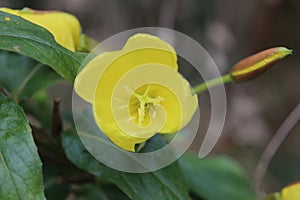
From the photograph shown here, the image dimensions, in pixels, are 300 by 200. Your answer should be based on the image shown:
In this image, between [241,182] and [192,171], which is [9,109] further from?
[241,182]

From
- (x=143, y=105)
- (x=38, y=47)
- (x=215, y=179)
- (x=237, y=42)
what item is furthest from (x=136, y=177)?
(x=237, y=42)

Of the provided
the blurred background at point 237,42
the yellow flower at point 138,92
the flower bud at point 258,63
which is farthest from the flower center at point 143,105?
the blurred background at point 237,42

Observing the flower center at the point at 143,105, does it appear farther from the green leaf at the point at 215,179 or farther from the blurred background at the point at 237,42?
the blurred background at the point at 237,42

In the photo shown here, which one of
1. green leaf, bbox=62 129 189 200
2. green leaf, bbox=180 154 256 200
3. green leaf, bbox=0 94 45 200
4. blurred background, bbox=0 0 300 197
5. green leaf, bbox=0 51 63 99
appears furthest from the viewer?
blurred background, bbox=0 0 300 197

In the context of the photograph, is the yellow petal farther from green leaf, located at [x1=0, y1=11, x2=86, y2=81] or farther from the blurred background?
the blurred background

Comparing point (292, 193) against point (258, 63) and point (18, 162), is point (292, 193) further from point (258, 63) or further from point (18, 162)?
point (18, 162)

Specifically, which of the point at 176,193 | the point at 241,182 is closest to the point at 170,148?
the point at 176,193

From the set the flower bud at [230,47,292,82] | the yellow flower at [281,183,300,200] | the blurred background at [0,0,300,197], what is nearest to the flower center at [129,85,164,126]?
the flower bud at [230,47,292,82]
